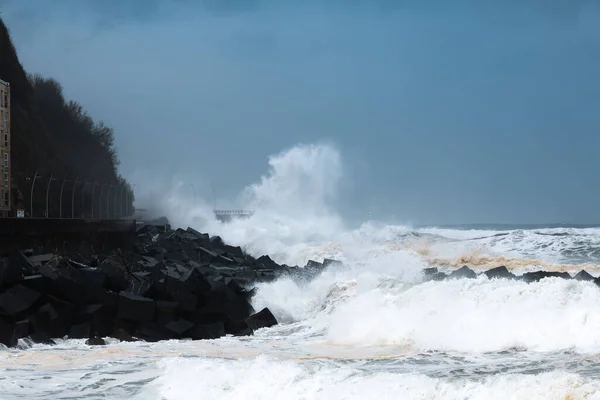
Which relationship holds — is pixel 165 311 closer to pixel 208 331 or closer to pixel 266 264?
pixel 208 331

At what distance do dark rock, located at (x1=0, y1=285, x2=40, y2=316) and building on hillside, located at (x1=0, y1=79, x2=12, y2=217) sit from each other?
27008 mm

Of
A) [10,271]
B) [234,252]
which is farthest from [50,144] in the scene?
[10,271]

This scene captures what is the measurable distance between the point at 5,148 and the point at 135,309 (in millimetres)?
29761

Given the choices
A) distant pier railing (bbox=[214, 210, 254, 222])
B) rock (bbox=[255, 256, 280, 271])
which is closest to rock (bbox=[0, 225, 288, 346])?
rock (bbox=[255, 256, 280, 271])

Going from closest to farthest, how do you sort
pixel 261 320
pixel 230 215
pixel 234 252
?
1. pixel 261 320
2. pixel 234 252
3. pixel 230 215

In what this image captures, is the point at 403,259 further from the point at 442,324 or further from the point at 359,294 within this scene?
the point at 442,324

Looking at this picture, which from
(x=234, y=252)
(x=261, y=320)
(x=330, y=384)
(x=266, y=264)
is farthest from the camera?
(x=234, y=252)

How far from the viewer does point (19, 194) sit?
136ft

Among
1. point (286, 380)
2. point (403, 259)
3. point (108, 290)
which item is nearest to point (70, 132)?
point (403, 259)

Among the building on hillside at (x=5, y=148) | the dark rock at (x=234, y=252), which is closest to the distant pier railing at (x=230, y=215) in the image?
the building on hillside at (x=5, y=148)

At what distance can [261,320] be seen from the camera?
49.2ft

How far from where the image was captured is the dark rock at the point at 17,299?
13164 mm

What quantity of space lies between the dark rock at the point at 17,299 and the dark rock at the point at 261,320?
142 inches

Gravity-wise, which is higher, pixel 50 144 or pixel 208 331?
pixel 50 144
